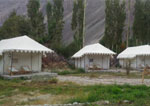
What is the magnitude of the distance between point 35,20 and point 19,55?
15.6 meters

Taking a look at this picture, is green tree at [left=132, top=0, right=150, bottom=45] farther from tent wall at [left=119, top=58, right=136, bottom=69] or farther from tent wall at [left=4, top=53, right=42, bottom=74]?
tent wall at [left=4, top=53, right=42, bottom=74]

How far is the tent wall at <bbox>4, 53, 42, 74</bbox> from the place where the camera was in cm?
1411

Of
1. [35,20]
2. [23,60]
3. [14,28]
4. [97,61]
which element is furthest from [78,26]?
[23,60]

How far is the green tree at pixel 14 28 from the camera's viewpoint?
28.8 metres

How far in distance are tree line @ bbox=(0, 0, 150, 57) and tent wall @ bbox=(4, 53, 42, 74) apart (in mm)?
12540

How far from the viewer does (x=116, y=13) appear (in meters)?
29.2

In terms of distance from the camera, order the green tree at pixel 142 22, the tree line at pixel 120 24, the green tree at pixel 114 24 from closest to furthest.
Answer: the green tree at pixel 142 22, the tree line at pixel 120 24, the green tree at pixel 114 24

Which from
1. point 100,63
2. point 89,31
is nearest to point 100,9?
point 89,31

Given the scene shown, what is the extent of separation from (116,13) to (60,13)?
982 centimetres

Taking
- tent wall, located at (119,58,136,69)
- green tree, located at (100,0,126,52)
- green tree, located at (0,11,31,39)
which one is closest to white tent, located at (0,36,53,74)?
tent wall, located at (119,58,136,69)

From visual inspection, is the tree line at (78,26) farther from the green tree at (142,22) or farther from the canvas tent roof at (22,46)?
the canvas tent roof at (22,46)

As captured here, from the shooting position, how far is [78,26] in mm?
30750

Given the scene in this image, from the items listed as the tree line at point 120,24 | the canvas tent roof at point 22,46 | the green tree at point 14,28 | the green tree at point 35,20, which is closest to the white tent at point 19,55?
the canvas tent roof at point 22,46

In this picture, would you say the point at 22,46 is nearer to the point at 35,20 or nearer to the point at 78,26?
the point at 35,20
